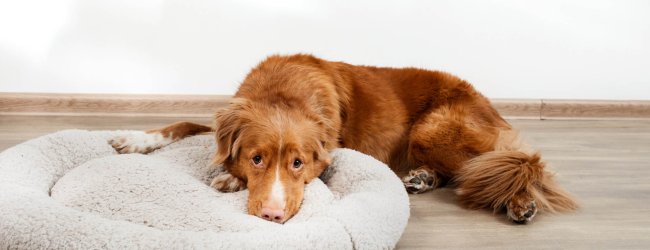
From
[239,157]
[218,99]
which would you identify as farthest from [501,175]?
[218,99]

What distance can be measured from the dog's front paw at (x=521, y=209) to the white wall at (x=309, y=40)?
1.86 m

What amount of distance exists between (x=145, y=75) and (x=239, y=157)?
1.93 m

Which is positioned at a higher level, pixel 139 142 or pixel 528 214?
pixel 139 142

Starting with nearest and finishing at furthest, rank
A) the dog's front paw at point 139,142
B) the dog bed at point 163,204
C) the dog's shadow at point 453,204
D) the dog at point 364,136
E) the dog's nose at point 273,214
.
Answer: the dog bed at point 163,204, the dog's nose at point 273,214, the dog at point 364,136, the dog's shadow at point 453,204, the dog's front paw at point 139,142

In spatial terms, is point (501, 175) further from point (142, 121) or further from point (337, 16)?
point (142, 121)

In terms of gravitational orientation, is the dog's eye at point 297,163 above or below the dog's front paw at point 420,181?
above

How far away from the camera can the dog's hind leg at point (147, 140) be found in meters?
2.72

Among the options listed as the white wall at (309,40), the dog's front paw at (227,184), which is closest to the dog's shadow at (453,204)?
the dog's front paw at (227,184)

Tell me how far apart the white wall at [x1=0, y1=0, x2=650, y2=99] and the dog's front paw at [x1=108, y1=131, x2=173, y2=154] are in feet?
4.20

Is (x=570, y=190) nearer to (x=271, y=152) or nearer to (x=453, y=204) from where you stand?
(x=453, y=204)

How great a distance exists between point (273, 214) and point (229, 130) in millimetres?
446

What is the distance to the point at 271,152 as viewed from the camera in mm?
2248

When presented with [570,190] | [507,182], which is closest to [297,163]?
[507,182]

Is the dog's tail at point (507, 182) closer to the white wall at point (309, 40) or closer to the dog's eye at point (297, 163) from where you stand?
the dog's eye at point (297, 163)
